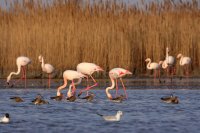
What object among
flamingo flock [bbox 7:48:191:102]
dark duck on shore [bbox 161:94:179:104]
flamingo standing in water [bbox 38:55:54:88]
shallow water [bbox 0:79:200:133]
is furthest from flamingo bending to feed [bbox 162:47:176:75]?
dark duck on shore [bbox 161:94:179:104]

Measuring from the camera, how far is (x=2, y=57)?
2358 centimetres

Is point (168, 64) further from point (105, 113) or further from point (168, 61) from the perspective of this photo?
point (105, 113)

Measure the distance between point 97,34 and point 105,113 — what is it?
8.68 meters

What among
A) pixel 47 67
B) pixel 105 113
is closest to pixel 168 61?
pixel 47 67

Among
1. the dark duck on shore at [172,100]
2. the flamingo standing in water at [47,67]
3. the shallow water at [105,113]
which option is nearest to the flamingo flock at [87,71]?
the flamingo standing in water at [47,67]

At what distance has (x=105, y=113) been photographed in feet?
50.1

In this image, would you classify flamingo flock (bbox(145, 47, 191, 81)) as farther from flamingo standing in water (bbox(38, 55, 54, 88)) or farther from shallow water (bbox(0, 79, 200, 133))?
flamingo standing in water (bbox(38, 55, 54, 88))

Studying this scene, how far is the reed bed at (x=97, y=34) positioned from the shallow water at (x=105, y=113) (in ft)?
9.40

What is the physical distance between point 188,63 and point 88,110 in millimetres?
8204

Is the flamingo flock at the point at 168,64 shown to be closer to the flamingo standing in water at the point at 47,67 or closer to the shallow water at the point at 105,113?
the shallow water at the point at 105,113

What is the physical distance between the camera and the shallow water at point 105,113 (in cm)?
1283

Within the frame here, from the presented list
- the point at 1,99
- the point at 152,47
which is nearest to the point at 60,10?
the point at 152,47

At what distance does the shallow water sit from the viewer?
42.1 ft

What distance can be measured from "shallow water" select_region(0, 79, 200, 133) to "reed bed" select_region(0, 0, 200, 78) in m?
2.87
